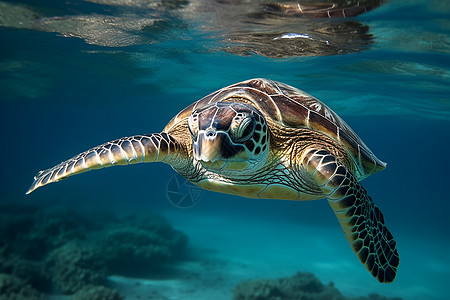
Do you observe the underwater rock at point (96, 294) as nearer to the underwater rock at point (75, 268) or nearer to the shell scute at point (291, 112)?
the underwater rock at point (75, 268)

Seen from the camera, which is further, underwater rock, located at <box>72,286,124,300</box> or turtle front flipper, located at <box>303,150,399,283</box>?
underwater rock, located at <box>72,286,124,300</box>

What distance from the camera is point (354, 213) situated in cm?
271

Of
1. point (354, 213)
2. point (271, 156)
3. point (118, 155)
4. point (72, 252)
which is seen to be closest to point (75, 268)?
point (72, 252)

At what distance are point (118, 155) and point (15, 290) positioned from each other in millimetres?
6350

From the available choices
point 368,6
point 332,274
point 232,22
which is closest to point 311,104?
point 368,6

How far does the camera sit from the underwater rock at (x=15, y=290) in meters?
6.78

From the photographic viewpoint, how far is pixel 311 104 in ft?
12.7

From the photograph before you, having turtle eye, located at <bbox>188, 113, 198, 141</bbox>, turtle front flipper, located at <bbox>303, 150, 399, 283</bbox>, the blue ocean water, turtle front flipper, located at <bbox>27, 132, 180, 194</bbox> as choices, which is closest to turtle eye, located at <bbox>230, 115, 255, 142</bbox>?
turtle eye, located at <bbox>188, 113, 198, 141</bbox>

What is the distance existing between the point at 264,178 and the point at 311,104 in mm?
1288

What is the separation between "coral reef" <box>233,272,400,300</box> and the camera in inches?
320

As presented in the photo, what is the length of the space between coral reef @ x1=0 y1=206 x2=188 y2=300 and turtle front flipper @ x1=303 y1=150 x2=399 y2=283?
21.9 ft

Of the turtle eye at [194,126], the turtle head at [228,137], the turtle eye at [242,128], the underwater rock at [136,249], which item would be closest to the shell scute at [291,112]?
the turtle head at [228,137]

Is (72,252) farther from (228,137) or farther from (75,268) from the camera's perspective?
(228,137)

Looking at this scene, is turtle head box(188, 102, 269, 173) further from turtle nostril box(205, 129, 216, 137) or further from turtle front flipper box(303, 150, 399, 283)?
turtle front flipper box(303, 150, 399, 283)
